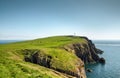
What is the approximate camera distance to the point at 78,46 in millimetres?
131875

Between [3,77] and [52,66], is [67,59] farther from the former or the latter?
[3,77]

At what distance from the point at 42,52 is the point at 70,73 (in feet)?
60.7

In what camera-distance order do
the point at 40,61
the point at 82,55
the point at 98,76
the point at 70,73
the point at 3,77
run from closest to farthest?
the point at 3,77 < the point at 70,73 < the point at 40,61 < the point at 98,76 < the point at 82,55

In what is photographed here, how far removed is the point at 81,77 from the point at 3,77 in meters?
41.5

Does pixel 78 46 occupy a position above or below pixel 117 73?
above

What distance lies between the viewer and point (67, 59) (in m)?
79.7

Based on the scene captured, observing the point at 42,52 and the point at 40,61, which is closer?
the point at 40,61

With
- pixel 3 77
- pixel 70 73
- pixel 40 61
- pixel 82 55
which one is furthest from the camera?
pixel 82 55

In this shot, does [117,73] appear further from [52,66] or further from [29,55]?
[29,55]

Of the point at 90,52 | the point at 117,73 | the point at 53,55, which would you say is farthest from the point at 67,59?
the point at 90,52

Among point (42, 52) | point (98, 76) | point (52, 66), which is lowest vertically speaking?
point (98, 76)

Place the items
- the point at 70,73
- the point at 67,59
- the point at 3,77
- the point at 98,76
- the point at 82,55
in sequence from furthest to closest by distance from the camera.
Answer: the point at 82,55 < the point at 98,76 < the point at 67,59 < the point at 70,73 < the point at 3,77

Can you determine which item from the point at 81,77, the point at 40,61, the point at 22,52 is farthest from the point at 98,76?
the point at 22,52

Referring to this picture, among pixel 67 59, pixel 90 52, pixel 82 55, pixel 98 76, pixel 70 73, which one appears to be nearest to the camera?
pixel 70 73
